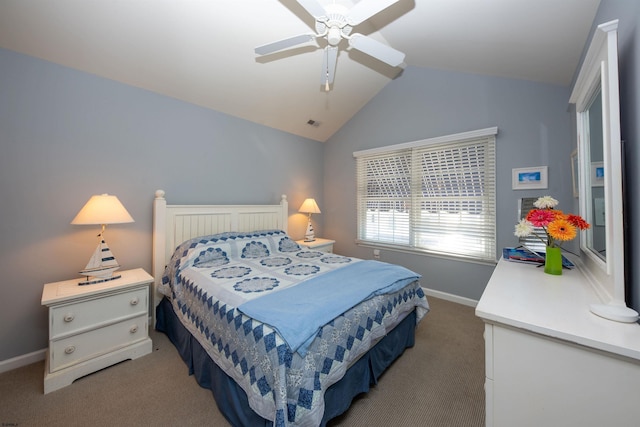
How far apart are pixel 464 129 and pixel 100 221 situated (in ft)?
12.3

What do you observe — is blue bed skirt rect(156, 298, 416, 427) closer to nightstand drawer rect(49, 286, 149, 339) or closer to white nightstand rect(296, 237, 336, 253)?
nightstand drawer rect(49, 286, 149, 339)

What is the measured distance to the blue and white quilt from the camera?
116 cm

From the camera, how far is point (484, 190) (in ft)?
9.41

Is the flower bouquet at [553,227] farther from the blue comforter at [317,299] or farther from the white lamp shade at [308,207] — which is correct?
the white lamp shade at [308,207]

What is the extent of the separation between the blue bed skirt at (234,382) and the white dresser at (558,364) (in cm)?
80

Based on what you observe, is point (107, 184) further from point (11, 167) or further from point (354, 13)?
point (354, 13)

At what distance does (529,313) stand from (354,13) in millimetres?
1765

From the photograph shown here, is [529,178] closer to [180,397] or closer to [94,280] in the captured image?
[180,397]

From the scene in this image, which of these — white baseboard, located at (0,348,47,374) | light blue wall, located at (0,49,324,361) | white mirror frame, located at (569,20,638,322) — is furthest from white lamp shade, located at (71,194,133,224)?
white mirror frame, located at (569,20,638,322)

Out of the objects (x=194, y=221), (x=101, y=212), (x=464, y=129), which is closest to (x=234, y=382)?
(x=101, y=212)

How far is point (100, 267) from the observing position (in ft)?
6.54

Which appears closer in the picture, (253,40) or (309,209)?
(253,40)

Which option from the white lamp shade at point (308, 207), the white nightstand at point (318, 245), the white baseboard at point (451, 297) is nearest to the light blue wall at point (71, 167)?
the white lamp shade at point (308, 207)

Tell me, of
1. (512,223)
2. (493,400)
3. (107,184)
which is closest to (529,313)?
(493,400)
